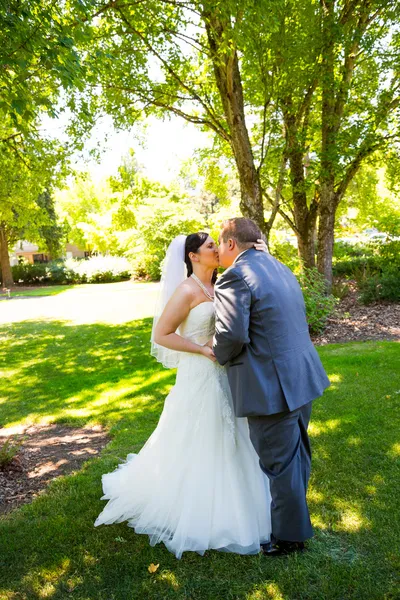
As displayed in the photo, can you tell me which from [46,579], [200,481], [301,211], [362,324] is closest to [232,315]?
[200,481]

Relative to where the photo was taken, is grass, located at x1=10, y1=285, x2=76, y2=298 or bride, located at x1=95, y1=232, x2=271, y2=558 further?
grass, located at x1=10, y1=285, x2=76, y2=298

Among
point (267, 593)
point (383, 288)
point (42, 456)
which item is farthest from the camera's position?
point (383, 288)

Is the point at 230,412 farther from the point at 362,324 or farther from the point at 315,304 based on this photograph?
the point at 362,324

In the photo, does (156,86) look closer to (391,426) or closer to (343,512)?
(391,426)

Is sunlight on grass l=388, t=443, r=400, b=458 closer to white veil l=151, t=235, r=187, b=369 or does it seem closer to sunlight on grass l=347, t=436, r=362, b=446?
sunlight on grass l=347, t=436, r=362, b=446

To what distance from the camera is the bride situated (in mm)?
3359

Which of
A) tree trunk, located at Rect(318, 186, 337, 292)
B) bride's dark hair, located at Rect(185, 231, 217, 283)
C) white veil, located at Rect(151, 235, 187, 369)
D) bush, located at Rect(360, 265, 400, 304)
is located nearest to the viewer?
bride's dark hair, located at Rect(185, 231, 217, 283)

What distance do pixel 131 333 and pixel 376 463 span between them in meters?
9.09

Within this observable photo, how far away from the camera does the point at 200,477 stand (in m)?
3.45

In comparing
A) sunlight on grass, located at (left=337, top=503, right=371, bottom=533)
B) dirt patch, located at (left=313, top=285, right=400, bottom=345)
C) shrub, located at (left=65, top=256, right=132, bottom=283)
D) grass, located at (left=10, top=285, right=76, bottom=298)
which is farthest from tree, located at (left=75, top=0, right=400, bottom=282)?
shrub, located at (left=65, top=256, right=132, bottom=283)

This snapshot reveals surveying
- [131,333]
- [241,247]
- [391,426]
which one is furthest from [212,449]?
[131,333]

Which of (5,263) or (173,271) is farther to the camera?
(5,263)

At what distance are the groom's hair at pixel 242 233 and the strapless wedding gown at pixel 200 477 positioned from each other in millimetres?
569

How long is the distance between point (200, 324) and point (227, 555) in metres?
1.69
